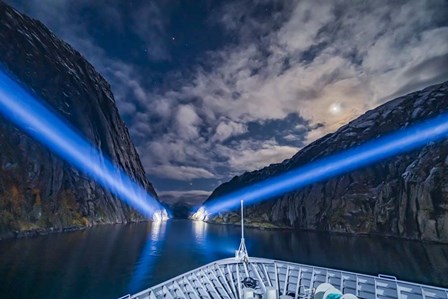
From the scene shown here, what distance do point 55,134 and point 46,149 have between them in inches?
416

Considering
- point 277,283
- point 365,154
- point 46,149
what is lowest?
point 277,283

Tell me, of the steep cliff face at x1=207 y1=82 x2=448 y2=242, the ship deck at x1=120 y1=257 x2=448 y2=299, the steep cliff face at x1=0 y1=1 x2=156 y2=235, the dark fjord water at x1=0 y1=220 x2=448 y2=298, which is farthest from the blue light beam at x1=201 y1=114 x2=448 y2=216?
the steep cliff face at x1=0 y1=1 x2=156 y2=235

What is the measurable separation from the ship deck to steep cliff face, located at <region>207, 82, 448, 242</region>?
67933mm

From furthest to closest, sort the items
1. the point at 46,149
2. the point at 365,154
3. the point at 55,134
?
the point at 365,154
the point at 55,134
the point at 46,149

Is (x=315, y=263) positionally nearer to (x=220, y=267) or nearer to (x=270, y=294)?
(x=220, y=267)

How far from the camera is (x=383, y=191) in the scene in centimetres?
9144

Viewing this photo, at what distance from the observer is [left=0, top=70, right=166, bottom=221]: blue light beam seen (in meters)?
91.2

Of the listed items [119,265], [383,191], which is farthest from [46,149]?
[383,191]

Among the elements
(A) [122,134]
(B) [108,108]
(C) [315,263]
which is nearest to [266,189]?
(A) [122,134]

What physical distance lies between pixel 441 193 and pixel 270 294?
78699 mm

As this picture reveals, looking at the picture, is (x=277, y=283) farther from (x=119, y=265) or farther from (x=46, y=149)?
(x=46, y=149)

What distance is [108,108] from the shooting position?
550 feet

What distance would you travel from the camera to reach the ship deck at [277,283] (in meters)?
15.1

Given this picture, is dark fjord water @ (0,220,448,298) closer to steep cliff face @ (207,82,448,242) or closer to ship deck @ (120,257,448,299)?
ship deck @ (120,257,448,299)
